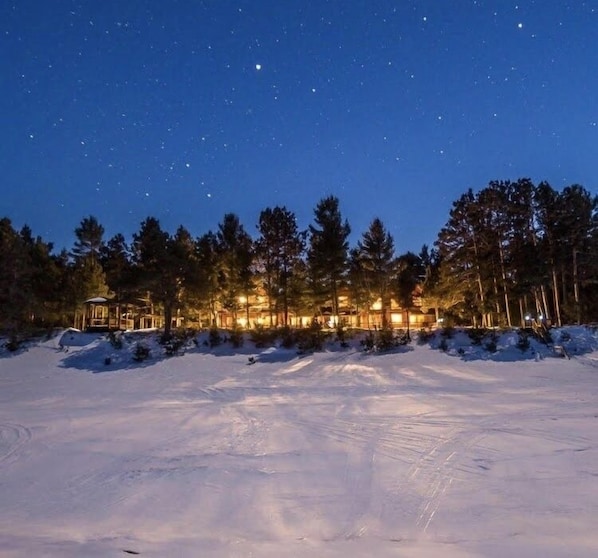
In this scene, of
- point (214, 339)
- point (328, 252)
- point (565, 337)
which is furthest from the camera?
point (328, 252)

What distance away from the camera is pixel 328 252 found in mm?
37188

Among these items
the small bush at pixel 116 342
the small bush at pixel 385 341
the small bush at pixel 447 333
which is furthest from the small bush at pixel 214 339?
the small bush at pixel 447 333

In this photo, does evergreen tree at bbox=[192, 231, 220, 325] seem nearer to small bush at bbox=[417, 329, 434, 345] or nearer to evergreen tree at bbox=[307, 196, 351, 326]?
evergreen tree at bbox=[307, 196, 351, 326]

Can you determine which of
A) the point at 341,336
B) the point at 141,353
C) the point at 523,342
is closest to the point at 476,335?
the point at 523,342

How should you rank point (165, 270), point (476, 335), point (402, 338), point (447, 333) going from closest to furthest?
point (476, 335) < point (402, 338) < point (447, 333) < point (165, 270)

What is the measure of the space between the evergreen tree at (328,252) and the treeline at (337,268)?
86mm

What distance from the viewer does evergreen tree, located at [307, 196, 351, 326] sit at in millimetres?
37375

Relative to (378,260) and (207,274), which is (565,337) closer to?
(378,260)

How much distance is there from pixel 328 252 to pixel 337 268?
4.88 feet

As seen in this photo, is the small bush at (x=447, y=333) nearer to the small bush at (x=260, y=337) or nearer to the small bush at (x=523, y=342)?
the small bush at (x=523, y=342)

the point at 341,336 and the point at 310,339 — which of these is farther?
the point at 341,336

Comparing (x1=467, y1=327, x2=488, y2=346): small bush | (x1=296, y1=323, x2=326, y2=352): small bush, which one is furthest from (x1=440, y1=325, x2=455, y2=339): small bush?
(x1=296, y1=323, x2=326, y2=352): small bush

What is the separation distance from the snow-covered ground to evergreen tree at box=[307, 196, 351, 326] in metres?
20.7

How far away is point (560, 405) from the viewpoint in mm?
12812
